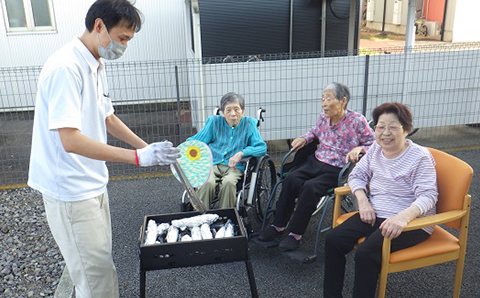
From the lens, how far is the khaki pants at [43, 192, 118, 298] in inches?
69.9

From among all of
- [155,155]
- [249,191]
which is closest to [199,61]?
[249,191]

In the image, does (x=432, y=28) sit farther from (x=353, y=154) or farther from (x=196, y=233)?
(x=196, y=233)

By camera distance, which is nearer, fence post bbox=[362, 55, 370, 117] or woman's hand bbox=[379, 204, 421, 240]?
woman's hand bbox=[379, 204, 421, 240]

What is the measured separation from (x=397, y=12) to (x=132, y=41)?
8390 millimetres

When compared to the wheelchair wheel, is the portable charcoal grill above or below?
above

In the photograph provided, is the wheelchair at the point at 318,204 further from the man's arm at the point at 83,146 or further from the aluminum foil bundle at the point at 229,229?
the man's arm at the point at 83,146

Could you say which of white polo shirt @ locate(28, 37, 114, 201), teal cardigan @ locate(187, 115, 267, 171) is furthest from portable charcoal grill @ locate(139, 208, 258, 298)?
teal cardigan @ locate(187, 115, 267, 171)

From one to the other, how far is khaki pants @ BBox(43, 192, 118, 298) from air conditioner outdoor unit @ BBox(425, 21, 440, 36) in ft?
37.2

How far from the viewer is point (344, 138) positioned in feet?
10.1

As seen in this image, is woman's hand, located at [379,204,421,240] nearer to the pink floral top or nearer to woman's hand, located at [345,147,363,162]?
woman's hand, located at [345,147,363,162]

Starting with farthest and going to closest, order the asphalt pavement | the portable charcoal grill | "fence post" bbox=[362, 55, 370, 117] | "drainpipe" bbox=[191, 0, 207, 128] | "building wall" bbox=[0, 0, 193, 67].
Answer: "building wall" bbox=[0, 0, 193, 67], "fence post" bbox=[362, 55, 370, 117], "drainpipe" bbox=[191, 0, 207, 128], the asphalt pavement, the portable charcoal grill

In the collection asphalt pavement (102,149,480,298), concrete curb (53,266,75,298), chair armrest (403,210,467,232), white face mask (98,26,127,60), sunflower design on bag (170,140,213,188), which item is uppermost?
white face mask (98,26,127,60)

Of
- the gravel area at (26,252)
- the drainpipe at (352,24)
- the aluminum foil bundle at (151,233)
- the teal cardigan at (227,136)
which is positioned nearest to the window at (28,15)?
the gravel area at (26,252)

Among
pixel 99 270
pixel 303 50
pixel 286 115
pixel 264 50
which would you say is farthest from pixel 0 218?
pixel 303 50
